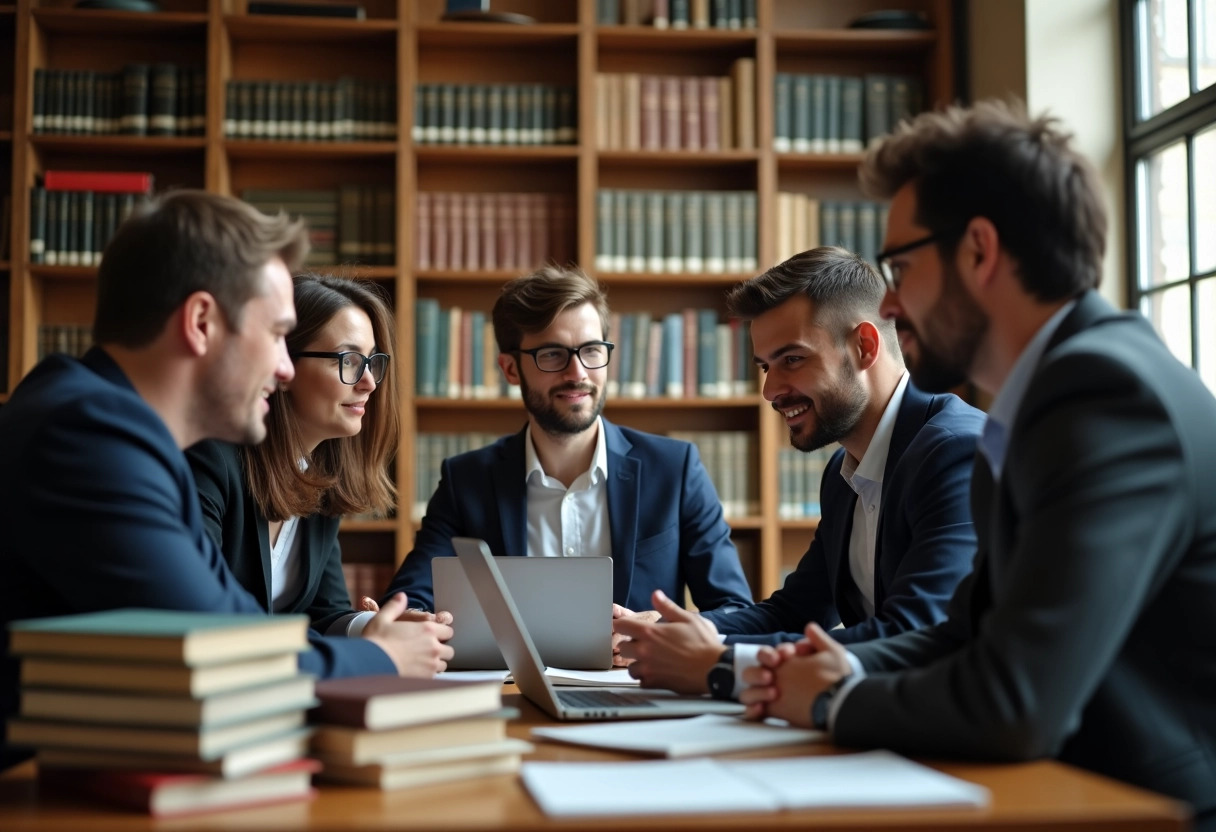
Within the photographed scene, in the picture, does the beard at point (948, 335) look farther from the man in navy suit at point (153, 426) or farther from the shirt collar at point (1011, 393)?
the man in navy suit at point (153, 426)

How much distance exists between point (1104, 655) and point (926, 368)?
1.66 feet

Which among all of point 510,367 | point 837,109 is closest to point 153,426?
point 510,367

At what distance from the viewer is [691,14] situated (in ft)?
14.6

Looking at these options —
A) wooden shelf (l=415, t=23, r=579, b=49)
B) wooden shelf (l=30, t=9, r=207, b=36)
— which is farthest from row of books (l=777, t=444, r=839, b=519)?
wooden shelf (l=30, t=9, r=207, b=36)

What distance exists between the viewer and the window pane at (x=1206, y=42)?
136 inches

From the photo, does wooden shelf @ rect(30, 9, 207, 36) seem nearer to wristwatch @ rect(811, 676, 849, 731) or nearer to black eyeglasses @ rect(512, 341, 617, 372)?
black eyeglasses @ rect(512, 341, 617, 372)

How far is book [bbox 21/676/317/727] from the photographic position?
102cm

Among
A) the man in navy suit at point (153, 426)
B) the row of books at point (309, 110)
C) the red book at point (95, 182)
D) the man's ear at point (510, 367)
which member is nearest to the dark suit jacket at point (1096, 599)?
the man in navy suit at point (153, 426)

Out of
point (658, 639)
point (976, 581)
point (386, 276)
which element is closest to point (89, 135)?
point (386, 276)

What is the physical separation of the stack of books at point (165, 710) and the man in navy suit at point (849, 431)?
3.49 feet

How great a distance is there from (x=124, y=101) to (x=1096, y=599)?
4.11 meters

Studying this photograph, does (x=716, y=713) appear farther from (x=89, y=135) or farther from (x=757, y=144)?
(x=89, y=135)

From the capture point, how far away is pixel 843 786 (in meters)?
1.06

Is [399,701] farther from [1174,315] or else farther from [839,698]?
[1174,315]
